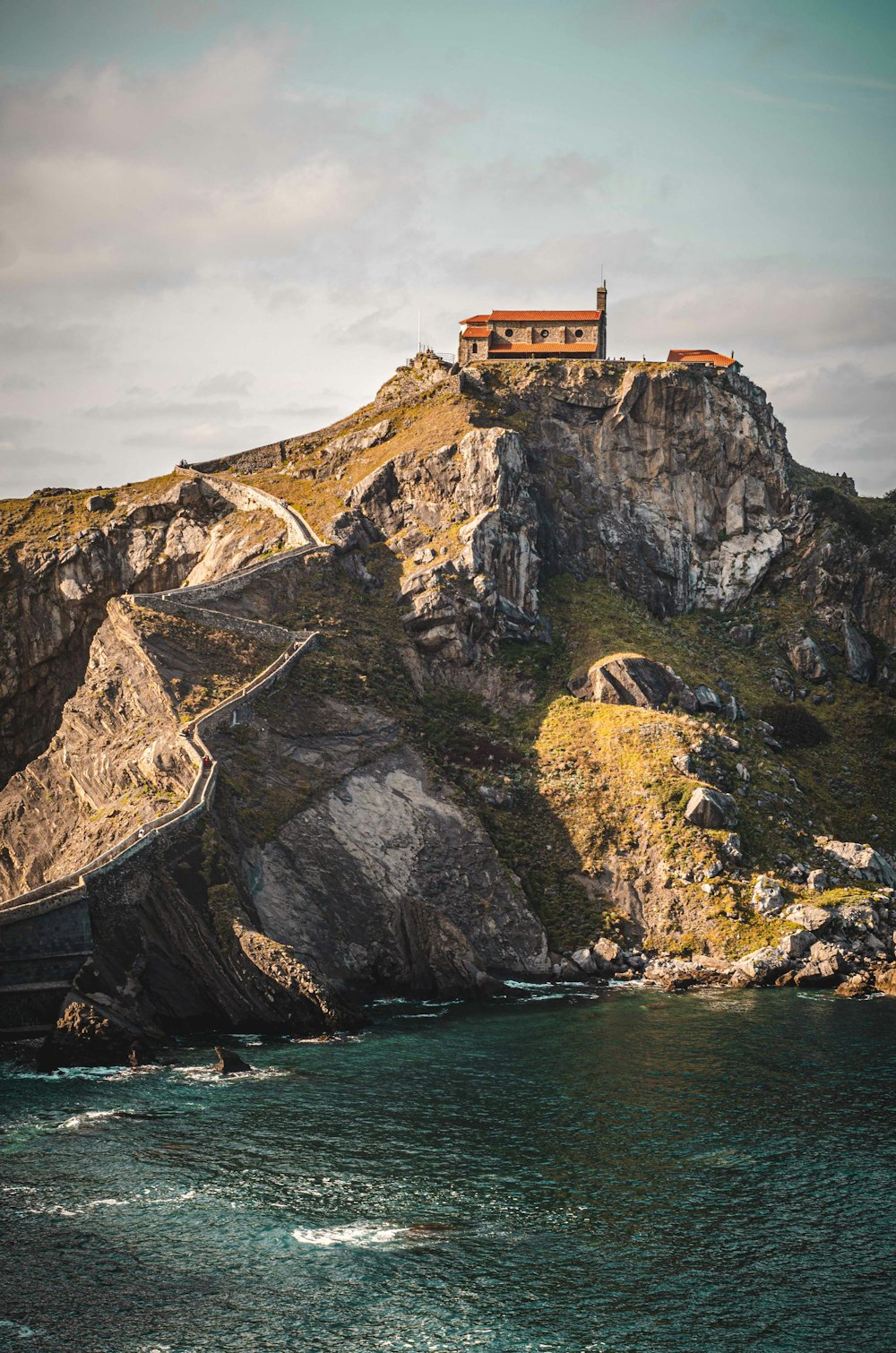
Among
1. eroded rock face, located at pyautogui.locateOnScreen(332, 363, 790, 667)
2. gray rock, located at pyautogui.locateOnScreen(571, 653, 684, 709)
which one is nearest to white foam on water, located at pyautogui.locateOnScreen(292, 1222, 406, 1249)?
gray rock, located at pyautogui.locateOnScreen(571, 653, 684, 709)

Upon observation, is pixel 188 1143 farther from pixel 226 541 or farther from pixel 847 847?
pixel 226 541

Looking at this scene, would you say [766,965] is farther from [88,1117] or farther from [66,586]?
[66,586]

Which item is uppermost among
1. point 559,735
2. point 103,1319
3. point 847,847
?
point 559,735

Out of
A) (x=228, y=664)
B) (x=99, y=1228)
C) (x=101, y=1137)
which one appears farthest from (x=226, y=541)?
(x=99, y=1228)

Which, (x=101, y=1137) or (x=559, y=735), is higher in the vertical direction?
(x=559, y=735)

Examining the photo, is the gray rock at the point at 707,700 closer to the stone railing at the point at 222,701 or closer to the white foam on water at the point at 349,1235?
the stone railing at the point at 222,701

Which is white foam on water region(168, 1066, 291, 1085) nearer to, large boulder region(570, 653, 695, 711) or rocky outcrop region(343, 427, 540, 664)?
large boulder region(570, 653, 695, 711)
